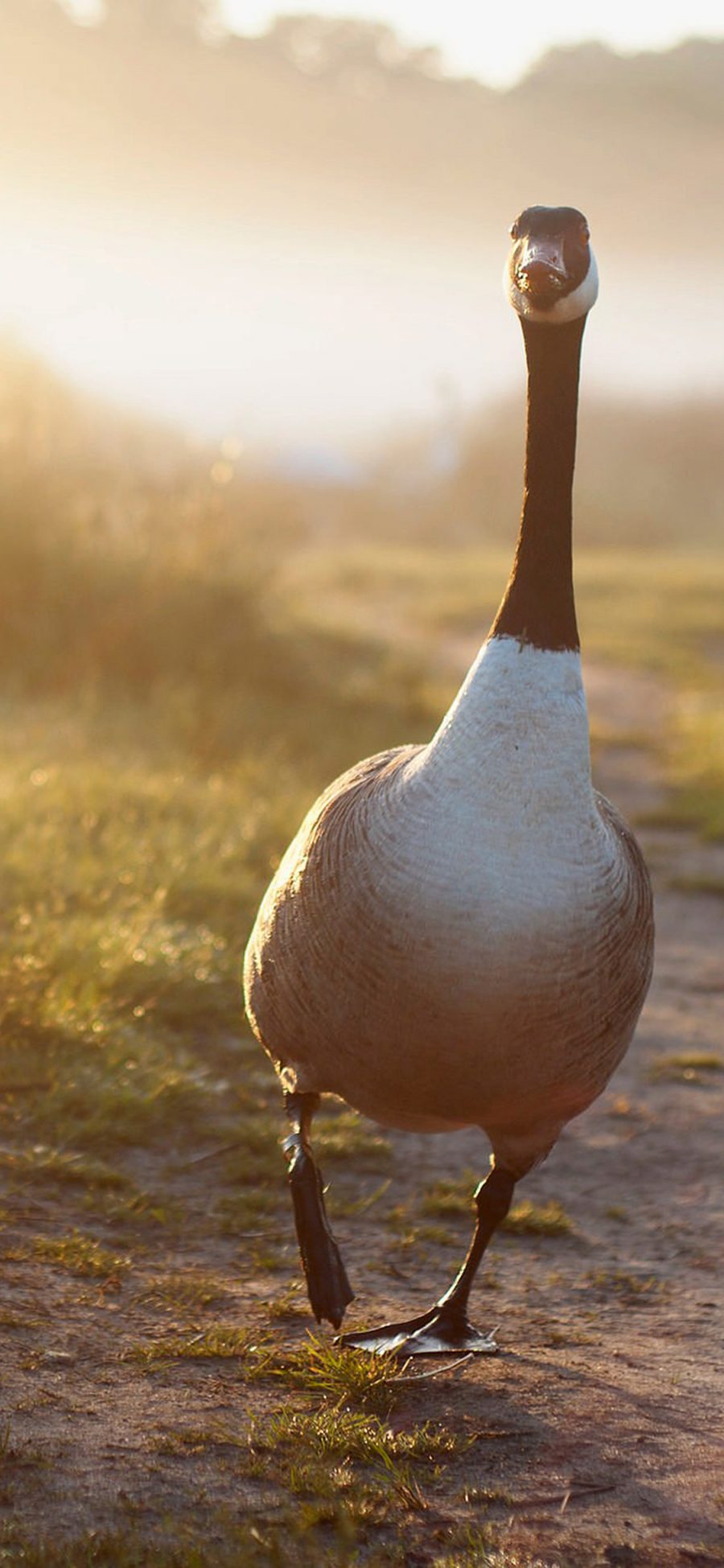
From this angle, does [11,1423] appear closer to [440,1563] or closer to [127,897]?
[440,1563]

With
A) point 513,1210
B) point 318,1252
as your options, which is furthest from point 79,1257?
point 513,1210

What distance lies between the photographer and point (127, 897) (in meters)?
5.95

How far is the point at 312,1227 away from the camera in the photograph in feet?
11.9

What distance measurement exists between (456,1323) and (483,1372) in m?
0.14

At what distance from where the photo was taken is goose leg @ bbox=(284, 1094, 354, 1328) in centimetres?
354

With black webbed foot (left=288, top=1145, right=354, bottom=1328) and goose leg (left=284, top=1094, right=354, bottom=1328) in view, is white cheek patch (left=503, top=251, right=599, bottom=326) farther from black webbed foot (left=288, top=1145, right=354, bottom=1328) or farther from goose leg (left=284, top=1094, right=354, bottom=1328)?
black webbed foot (left=288, top=1145, right=354, bottom=1328)

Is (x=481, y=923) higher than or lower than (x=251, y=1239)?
higher

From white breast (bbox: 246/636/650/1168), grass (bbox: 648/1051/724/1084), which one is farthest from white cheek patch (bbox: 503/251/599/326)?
grass (bbox: 648/1051/724/1084)

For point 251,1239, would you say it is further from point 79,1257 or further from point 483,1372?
point 483,1372

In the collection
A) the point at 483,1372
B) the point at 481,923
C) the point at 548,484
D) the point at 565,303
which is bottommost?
the point at 483,1372

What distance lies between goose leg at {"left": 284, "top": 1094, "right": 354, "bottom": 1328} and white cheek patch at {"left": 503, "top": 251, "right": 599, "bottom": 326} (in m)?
1.78

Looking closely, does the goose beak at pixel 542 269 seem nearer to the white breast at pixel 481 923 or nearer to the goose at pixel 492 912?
the goose at pixel 492 912

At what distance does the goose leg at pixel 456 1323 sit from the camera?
353 centimetres

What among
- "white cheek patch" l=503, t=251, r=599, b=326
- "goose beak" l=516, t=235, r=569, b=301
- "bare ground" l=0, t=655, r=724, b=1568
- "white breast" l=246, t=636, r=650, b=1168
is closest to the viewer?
"bare ground" l=0, t=655, r=724, b=1568
